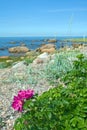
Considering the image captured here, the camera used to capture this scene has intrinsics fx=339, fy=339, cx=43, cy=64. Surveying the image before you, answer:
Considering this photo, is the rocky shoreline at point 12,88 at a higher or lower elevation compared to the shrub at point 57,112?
lower

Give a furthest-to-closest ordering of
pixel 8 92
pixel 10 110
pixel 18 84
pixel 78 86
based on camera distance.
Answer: pixel 18 84 → pixel 8 92 → pixel 10 110 → pixel 78 86

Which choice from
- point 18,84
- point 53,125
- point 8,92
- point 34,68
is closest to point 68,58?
point 34,68

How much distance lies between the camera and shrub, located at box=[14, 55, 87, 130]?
3.54 m

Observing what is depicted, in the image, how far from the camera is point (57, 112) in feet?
12.4

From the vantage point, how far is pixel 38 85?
876 centimetres

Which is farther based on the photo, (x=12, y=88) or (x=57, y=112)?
(x=12, y=88)

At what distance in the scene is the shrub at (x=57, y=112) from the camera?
3545mm

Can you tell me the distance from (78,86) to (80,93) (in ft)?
1.52

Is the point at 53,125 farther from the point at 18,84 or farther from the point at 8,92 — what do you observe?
the point at 18,84

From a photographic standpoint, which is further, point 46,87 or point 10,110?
point 46,87

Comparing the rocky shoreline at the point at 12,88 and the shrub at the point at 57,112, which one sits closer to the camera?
the shrub at the point at 57,112

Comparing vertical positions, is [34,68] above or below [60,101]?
below

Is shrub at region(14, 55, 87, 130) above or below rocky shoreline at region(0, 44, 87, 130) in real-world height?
above

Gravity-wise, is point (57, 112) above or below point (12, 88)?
above
